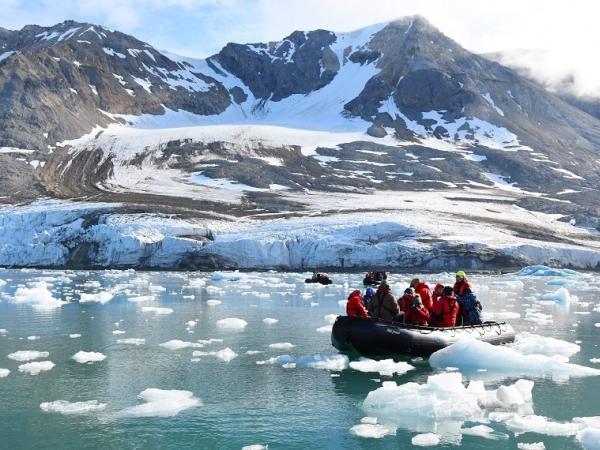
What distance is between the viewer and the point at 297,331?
Result: 23688 millimetres

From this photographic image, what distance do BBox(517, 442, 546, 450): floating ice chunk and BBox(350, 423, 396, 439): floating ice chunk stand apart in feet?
6.92

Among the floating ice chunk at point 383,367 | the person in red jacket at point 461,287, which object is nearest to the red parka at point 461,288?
the person in red jacket at point 461,287

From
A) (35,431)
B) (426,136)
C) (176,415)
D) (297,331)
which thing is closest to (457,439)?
(176,415)

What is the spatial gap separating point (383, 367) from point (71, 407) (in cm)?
757

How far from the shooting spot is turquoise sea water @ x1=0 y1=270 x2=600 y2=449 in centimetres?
1153

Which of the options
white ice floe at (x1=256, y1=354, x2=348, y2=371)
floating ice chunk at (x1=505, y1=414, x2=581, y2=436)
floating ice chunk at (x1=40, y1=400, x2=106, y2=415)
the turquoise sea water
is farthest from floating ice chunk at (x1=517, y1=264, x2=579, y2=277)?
floating ice chunk at (x1=40, y1=400, x2=106, y2=415)

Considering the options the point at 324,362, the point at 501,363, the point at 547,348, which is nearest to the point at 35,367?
the point at 324,362

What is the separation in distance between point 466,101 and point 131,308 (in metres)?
127

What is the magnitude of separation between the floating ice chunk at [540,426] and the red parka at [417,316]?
256 inches

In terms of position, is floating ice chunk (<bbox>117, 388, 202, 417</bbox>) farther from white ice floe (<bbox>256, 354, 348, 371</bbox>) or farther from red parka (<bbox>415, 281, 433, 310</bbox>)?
red parka (<bbox>415, 281, 433, 310</bbox>)

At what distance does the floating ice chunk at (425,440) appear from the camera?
11.1 meters

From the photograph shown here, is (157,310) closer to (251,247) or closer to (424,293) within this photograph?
(424,293)

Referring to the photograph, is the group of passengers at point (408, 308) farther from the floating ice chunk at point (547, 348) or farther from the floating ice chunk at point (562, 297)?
the floating ice chunk at point (562, 297)

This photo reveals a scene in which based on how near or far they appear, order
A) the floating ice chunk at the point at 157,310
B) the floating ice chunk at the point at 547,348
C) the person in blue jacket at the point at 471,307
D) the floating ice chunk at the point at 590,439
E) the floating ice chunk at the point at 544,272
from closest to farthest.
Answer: the floating ice chunk at the point at 590,439, the floating ice chunk at the point at 547,348, the person in blue jacket at the point at 471,307, the floating ice chunk at the point at 157,310, the floating ice chunk at the point at 544,272
